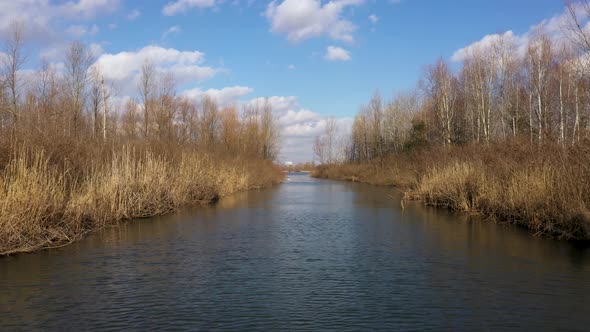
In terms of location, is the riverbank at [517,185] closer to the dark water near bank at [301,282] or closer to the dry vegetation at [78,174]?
the dark water near bank at [301,282]

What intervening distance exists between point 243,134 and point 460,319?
39.2 meters

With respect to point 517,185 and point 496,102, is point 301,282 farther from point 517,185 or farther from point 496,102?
point 496,102

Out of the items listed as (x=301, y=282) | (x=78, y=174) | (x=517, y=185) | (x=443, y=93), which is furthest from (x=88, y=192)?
(x=443, y=93)

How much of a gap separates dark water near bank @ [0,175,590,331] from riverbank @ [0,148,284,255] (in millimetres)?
533

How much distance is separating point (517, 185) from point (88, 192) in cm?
1109

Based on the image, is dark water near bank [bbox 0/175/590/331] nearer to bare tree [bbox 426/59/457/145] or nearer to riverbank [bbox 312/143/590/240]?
riverbank [bbox 312/143/590/240]

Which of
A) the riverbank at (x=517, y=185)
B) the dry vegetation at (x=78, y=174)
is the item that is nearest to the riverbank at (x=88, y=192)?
the dry vegetation at (x=78, y=174)

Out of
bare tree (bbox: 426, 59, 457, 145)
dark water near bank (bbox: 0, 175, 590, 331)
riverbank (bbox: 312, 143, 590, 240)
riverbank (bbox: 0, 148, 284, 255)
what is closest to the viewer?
dark water near bank (bbox: 0, 175, 590, 331)

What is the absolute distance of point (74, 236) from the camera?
9.67 metres

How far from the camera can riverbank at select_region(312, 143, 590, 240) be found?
947 cm

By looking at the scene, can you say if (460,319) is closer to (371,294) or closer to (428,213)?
(371,294)

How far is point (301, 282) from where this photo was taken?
6.61 meters

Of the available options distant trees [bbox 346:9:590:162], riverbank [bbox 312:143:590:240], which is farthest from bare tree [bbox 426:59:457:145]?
riverbank [bbox 312:143:590:240]

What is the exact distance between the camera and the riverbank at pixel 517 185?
373 inches
